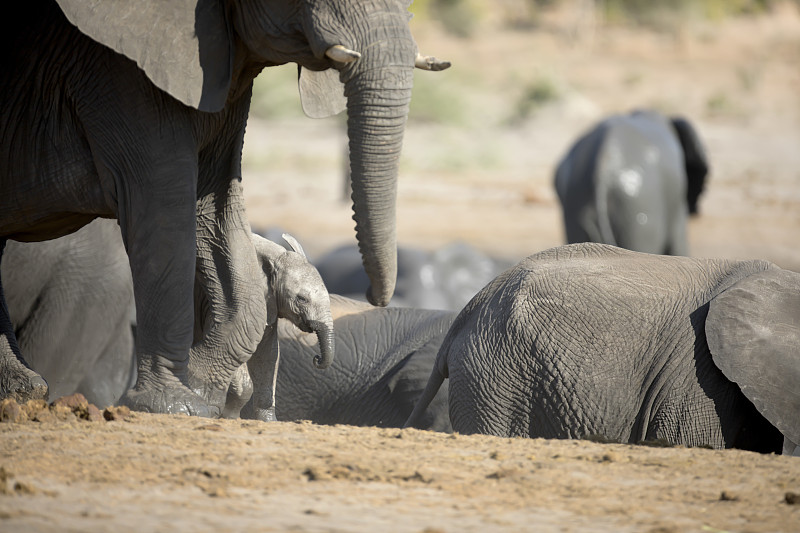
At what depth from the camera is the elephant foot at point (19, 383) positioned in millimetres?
4207

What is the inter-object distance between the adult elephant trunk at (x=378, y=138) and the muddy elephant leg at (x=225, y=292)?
2.43 feet

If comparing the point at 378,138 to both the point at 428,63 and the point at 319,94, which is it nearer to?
the point at 428,63

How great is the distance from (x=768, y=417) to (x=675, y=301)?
58 cm

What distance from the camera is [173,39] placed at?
387 centimetres

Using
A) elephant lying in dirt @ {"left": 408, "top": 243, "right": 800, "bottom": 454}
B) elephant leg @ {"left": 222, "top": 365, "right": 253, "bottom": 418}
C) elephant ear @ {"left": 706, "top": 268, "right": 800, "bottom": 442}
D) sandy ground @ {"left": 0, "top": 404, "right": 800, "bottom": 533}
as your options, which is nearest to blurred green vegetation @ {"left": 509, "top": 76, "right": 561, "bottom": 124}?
elephant leg @ {"left": 222, "top": 365, "right": 253, "bottom": 418}

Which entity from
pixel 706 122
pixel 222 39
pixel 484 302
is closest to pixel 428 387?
pixel 484 302

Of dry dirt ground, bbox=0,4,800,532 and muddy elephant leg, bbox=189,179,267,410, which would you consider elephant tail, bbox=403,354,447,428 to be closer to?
muddy elephant leg, bbox=189,179,267,410

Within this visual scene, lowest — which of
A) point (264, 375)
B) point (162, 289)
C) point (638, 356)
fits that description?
point (264, 375)

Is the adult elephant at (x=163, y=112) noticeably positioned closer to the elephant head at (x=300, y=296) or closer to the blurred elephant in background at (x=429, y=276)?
the elephant head at (x=300, y=296)

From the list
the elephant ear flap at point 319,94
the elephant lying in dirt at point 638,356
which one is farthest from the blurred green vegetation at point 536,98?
the elephant ear flap at point 319,94

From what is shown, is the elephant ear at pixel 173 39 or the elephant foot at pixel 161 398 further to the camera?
the elephant foot at pixel 161 398

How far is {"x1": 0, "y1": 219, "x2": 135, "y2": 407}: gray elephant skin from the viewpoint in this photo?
5582 mm

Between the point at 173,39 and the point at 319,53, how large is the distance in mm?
493

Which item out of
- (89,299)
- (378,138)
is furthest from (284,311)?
(378,138)
